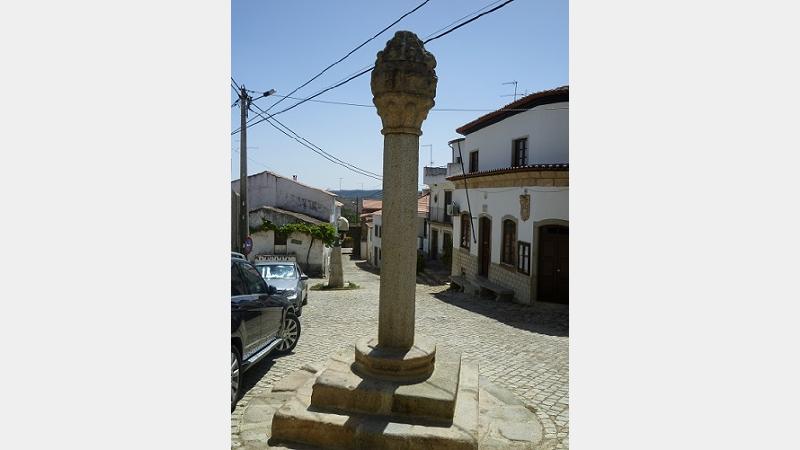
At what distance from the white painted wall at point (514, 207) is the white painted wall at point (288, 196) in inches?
439

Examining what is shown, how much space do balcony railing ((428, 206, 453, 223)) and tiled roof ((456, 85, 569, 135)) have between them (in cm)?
1078

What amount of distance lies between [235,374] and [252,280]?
4.49 feet

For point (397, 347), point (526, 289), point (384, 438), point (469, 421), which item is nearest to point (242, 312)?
point (397, 347)

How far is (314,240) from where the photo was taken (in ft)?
77.5

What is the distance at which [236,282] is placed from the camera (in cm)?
517

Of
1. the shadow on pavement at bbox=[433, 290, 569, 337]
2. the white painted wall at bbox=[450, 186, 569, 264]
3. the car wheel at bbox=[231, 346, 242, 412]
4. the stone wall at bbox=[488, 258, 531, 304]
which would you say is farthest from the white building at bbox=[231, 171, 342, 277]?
the car wheel at bbox=[231, 346, 242, 412]

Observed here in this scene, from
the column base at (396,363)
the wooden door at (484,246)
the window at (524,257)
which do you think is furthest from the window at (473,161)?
the column base at (396,363)

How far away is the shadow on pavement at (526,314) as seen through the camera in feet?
30.1

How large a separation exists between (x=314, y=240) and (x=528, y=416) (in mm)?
20062

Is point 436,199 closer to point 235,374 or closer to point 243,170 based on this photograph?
point 243,170

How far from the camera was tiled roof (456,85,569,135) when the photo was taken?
12986 millimetres

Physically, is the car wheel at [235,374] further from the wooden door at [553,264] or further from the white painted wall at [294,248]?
the white painted wall at [294,248]

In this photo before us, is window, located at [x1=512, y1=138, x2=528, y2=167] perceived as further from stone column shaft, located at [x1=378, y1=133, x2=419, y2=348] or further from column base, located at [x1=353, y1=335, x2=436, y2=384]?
column base, located at [x1=353, y1=335, x2=436, y2=384]

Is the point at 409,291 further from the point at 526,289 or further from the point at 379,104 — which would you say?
the point at 526,289
